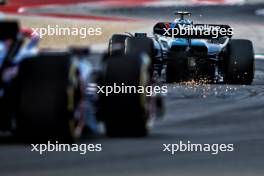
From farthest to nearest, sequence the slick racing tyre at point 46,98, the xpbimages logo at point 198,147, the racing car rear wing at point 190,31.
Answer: the racing car rear wing at point 190,31 < the xpbimages logo at point 198,147 < the slick racing tyre at point 46,98

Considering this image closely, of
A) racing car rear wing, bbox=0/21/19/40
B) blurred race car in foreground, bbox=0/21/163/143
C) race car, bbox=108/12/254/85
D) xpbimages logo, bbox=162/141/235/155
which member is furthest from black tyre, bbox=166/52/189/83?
racing car rear wing, bbox=0/21/19/40

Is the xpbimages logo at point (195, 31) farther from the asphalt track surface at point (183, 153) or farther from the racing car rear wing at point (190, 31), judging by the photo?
the asphalt track surface at point (183, 153)

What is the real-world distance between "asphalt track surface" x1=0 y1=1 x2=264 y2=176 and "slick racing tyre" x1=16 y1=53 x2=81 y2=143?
31 centimetres

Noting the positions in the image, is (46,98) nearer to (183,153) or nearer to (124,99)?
(124,99)

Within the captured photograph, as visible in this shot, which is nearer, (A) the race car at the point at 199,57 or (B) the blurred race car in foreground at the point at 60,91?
(B) the blurred race car in foreground at the point at 60,91

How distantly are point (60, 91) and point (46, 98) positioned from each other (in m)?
0.11

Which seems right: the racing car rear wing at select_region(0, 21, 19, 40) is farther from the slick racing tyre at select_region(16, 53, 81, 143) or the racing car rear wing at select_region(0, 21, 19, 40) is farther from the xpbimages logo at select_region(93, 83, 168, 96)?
the xpbimages logo at select_region(93, 83, 168, 96)

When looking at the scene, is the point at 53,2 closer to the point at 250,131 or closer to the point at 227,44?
the point at 227,44

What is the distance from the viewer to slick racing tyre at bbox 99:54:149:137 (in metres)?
7.95

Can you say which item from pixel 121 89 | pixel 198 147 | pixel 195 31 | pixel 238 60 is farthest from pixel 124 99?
pixel 238 60

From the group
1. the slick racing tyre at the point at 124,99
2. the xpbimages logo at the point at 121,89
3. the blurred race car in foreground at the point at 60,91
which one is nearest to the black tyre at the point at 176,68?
the blurred race car in foreground at the point at 60,91

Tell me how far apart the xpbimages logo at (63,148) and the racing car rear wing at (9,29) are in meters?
0.81

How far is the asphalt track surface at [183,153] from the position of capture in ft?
26.7

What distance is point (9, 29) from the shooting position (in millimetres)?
7922
